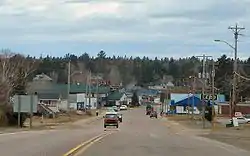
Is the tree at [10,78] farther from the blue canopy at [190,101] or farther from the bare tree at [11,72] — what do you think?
the blue canopy at [190,101]

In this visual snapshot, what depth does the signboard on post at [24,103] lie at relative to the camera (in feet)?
184

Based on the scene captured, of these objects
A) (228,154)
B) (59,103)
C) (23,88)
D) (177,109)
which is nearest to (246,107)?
(177,109)

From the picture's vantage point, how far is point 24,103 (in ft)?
185

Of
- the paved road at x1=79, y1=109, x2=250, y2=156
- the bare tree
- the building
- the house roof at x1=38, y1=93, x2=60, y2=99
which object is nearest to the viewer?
the paved road at x1=79, y1=109, x2=250, y2=156

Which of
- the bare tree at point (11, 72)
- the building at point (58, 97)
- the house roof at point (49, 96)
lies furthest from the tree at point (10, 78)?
the house roof at point (49, 96)

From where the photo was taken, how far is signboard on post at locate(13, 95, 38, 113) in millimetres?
56131

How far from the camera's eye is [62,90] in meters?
148

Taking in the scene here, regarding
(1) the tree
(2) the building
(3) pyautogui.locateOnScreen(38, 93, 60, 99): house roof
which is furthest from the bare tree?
(3) pyautogui.locateOnScreen(38, 93, 60, 99): house roof

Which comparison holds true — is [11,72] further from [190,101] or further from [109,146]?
[109,146]

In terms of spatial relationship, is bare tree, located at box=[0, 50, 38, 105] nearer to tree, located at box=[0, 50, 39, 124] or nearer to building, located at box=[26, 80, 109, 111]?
tree, located at box=[0, 50, 39, 124]

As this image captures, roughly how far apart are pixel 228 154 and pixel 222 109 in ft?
382

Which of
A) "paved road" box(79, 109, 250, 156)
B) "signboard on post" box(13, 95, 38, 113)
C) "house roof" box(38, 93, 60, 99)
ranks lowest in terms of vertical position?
"paved road" box(79, 109, 250, 156)

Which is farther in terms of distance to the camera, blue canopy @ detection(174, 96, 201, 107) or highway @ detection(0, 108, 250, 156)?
blue canopy @ detection(174, 96, 201, 107)

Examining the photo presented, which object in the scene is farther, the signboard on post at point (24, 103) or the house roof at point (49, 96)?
the house roof at point (49, 96)
